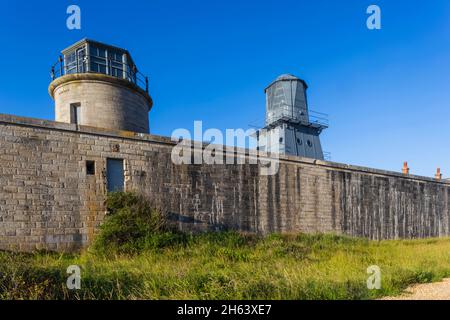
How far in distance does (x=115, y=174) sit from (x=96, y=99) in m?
5.08

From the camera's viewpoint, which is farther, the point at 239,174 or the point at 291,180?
the point at 291,180

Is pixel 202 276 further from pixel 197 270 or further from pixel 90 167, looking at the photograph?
pixel 90 167

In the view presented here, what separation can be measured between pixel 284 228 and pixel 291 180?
202cm

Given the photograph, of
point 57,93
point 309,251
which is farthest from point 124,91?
point 309,251

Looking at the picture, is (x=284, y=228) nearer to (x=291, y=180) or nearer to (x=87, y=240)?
(x=291, y=180)

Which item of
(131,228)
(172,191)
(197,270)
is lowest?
(197,270)

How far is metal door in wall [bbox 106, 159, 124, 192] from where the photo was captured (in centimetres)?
866

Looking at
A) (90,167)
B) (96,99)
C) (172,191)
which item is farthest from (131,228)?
(96,99)

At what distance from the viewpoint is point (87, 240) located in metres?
8.09

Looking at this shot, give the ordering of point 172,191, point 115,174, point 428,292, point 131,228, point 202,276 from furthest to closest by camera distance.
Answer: point 172,191
point 115,174
point 131,228
point 202,276
point 428,292

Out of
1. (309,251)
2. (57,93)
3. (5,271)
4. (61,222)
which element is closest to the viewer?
(5,271)

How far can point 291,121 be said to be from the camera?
20.7 m

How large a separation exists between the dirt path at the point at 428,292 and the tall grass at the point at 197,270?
18cm

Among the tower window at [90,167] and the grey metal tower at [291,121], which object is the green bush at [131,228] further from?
the grey metal tower at [291,121]
